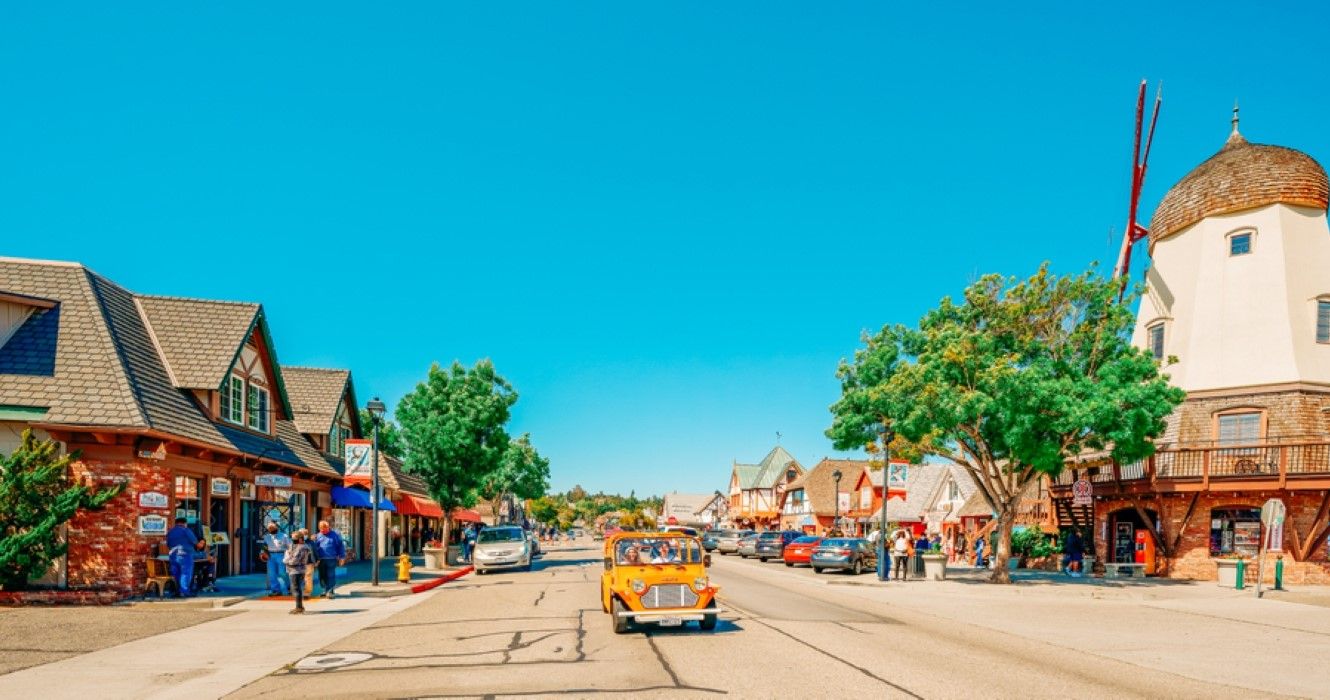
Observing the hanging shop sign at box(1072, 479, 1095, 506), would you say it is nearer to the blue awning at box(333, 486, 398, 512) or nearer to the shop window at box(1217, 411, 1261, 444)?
the shop window at box(1217, 411, 1261, 444)

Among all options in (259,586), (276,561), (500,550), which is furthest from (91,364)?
(500,550)

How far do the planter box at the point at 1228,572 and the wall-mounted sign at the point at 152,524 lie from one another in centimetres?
2970

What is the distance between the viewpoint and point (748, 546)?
1976 inches

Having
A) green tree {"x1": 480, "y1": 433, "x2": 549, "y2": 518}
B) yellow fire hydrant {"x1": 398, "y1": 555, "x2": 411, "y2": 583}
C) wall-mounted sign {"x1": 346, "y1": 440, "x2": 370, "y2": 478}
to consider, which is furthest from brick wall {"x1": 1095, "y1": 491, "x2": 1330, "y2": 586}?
green tree {"x1": 480, "y1": 433, "x2": 549, "y2": 518}

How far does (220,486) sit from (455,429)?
14214 millimetres

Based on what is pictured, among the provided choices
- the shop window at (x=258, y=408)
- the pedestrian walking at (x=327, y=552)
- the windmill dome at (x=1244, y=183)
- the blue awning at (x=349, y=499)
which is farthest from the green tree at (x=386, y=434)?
Answer: the windmill dome at (x=1244, y=183)

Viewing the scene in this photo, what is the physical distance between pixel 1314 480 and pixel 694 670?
26570 mm

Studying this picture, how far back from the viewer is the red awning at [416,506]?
122ft

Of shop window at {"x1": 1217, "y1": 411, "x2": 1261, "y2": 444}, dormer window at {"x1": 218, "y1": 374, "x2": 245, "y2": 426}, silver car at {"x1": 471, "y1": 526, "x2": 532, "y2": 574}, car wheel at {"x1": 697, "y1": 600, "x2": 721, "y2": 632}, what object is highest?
dormer window at {"x1": 218, "y1": 374, "x2": 245, "y2": 426}

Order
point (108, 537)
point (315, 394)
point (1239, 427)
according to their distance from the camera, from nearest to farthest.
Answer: point (108, 537) < point (1239, 427) < point (315, 394)

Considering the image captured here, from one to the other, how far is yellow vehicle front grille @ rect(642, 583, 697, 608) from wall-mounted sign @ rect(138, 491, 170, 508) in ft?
39.2

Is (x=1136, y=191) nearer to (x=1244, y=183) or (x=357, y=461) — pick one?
(x=1244, y=183)

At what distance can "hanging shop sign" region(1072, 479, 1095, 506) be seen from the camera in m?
33.5

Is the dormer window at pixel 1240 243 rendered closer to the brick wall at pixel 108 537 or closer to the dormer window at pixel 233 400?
the dormer window at pixel 233 400
